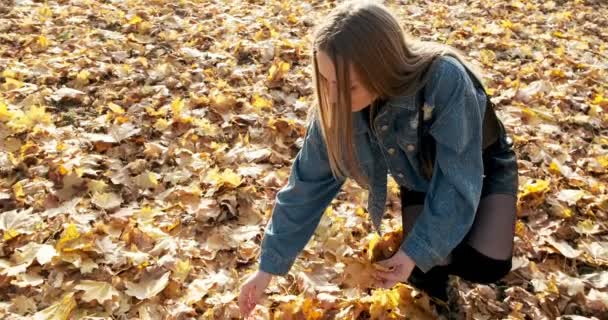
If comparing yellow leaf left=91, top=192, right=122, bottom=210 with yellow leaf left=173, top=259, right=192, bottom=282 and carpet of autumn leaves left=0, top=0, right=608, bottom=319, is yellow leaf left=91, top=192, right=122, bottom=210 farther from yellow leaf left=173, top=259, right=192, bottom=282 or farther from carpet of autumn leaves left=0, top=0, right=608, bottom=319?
yellow leaf left=173, top=259, right=192, bottom=282

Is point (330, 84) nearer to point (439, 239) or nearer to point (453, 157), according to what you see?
point (453, 157)

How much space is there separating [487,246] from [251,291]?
2.64ft

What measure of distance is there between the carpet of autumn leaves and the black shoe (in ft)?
0.13

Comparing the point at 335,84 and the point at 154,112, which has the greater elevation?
the point at 335,84

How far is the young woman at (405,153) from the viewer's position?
1.32 meters

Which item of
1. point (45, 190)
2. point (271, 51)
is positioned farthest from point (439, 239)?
point (271, 51)

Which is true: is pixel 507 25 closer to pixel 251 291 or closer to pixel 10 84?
pixel 251 291

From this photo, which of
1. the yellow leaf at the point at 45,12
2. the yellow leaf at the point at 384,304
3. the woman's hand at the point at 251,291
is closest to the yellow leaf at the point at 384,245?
the yellow leaf at the point at 384,304

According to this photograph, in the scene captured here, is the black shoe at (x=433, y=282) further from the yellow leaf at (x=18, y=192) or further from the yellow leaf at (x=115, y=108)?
the yellow leaf at (x=115, y=108)

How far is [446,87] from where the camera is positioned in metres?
1.44

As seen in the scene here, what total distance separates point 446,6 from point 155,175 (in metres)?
3.84

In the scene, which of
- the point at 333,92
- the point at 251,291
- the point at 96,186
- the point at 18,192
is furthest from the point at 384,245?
the point at 18,192

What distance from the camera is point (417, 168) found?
1.65 m

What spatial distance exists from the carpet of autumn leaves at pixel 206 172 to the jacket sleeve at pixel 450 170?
18.5 inches
